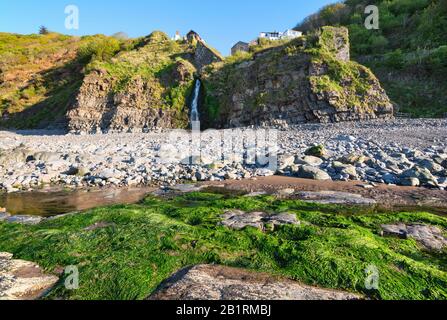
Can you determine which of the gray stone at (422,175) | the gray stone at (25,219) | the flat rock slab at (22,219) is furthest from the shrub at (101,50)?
the gray stone at (422,175)

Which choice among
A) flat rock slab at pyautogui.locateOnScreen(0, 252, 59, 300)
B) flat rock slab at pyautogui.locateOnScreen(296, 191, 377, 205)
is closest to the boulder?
flat rock slab at pyautogui.locateOnScreen(296, 191, 377, 205)

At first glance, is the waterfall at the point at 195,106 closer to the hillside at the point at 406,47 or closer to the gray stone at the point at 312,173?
the hillside at the point at 406,47

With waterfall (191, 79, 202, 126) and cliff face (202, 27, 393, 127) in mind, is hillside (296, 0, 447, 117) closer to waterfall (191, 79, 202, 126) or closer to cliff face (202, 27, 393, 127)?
cliff face (202, 27, 393, 127)

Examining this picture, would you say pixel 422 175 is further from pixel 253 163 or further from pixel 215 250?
pixel 215 250

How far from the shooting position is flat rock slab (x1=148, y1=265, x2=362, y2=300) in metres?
2.93

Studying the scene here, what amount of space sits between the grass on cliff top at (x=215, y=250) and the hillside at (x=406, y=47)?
18.9 m

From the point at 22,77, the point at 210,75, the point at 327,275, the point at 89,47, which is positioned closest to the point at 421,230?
the point at 327,275

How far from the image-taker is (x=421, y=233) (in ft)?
15.3

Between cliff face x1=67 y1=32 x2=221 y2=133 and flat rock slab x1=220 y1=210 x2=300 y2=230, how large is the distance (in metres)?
18.4

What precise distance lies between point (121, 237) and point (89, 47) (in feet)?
111

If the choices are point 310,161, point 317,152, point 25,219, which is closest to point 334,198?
point 310,161

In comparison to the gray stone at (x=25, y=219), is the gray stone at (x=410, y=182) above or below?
above

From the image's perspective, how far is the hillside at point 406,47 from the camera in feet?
72.0

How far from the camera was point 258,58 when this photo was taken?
23.4m
